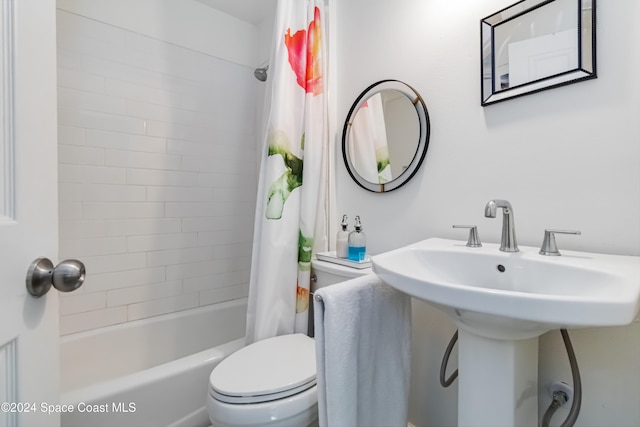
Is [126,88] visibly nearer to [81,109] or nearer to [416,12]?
[81,109]

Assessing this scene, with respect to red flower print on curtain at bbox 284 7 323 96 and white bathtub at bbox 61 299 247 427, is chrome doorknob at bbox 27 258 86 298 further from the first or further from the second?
red flower print on curtain at bbox 284 7 323 96

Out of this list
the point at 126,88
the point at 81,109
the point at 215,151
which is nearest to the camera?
the point at 81,109

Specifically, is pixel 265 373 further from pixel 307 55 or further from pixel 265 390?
pixel 307 55

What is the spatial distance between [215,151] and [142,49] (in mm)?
666

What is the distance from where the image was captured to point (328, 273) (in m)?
1.32

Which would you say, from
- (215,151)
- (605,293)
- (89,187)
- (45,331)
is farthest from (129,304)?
(605,293)

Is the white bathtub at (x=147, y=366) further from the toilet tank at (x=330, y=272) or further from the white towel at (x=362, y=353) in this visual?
the white towel at (x=362, y=353)

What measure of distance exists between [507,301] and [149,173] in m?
1.81

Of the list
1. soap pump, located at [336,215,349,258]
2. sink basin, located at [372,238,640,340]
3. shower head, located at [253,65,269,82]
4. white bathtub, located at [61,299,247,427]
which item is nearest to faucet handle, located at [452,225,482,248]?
sink basin, located at [372,238,640,340]

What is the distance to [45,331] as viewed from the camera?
1.96ft

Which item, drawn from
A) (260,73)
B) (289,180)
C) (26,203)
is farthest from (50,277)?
(260,73)

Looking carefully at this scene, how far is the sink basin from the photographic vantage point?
1.57 feet

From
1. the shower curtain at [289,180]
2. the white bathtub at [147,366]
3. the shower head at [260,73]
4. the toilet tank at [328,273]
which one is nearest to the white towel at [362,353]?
the toilet tank at [328,273]

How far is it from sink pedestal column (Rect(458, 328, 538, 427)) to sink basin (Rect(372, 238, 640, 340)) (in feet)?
0.17
